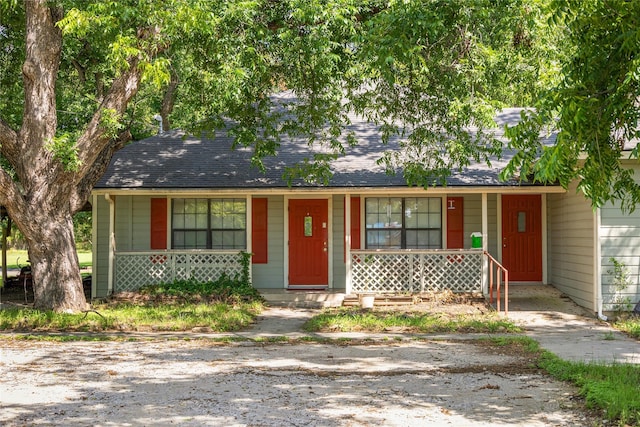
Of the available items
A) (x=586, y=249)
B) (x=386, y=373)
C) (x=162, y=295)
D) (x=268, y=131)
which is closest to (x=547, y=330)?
(x=586, y=249)

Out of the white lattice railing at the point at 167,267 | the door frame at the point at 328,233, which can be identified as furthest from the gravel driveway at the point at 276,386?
the door frame at the point at 328,233

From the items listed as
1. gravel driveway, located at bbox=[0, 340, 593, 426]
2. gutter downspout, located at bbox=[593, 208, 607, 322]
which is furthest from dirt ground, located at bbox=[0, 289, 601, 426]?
gutter downspout, located at bbox=[593, 208, 607, 322]

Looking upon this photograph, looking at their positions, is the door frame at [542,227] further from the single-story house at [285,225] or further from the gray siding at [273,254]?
the gray siding at [273,254]

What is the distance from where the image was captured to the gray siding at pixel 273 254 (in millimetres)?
16938

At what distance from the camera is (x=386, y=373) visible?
8.32 metres

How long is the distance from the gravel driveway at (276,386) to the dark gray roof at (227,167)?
5.79 meters

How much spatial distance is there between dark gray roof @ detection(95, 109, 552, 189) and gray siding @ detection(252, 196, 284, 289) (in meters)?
1.02

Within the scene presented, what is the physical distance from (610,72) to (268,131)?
9.67 m

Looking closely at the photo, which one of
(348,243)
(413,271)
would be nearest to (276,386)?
(348,243)

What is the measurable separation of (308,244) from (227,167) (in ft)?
8.78

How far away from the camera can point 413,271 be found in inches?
614

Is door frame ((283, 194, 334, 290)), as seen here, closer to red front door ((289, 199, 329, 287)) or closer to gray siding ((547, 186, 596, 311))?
red front door ((289, 199, 329, 287))

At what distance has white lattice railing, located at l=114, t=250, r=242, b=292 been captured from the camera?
16047mm

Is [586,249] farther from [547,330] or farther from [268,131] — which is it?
[268,131]
